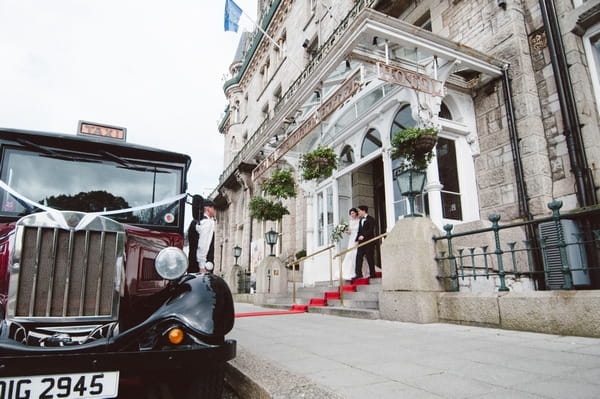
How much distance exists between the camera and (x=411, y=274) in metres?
5.62

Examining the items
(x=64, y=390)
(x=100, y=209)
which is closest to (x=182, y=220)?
(x=100, y=209)

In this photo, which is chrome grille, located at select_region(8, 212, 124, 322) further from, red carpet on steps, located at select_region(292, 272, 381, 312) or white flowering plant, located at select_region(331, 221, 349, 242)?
white flowering plant, located at select_region(331, 221, 349, 242)

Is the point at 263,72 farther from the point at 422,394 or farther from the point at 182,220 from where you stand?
the point at 422,394

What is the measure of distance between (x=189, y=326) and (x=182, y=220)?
5.48ft

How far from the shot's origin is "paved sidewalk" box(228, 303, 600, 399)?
2.29m

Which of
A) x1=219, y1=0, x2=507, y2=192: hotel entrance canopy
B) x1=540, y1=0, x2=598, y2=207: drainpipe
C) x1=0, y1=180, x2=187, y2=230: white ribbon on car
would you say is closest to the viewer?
x1=0, y1=180, x2=187, y2=230: white ribbon on car

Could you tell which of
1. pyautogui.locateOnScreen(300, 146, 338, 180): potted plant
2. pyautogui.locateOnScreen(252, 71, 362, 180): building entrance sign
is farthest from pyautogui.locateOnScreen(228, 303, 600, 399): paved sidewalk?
pyautogui.locateOnScreen(252, 71, 362, 180): building entrance sign

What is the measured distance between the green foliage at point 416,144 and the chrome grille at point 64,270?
5171mm

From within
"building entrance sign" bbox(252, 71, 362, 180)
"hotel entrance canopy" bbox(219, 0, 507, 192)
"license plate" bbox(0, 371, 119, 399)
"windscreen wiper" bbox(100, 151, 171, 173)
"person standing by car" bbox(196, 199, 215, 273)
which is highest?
"hotel entrance canopy" bbox(219, 0, 507, 192)

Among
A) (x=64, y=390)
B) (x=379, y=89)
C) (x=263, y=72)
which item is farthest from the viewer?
(x=263, y=72)

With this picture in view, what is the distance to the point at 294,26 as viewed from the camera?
58.3 ft

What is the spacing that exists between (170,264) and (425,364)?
2.24m

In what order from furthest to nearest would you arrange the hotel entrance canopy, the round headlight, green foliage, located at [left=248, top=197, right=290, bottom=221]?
1. green foliage, located at [left=248, top=197, right=290, bottom=221]
2. the hotel entrance canopy
3. the round headlight

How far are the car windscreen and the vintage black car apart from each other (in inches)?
0.4
